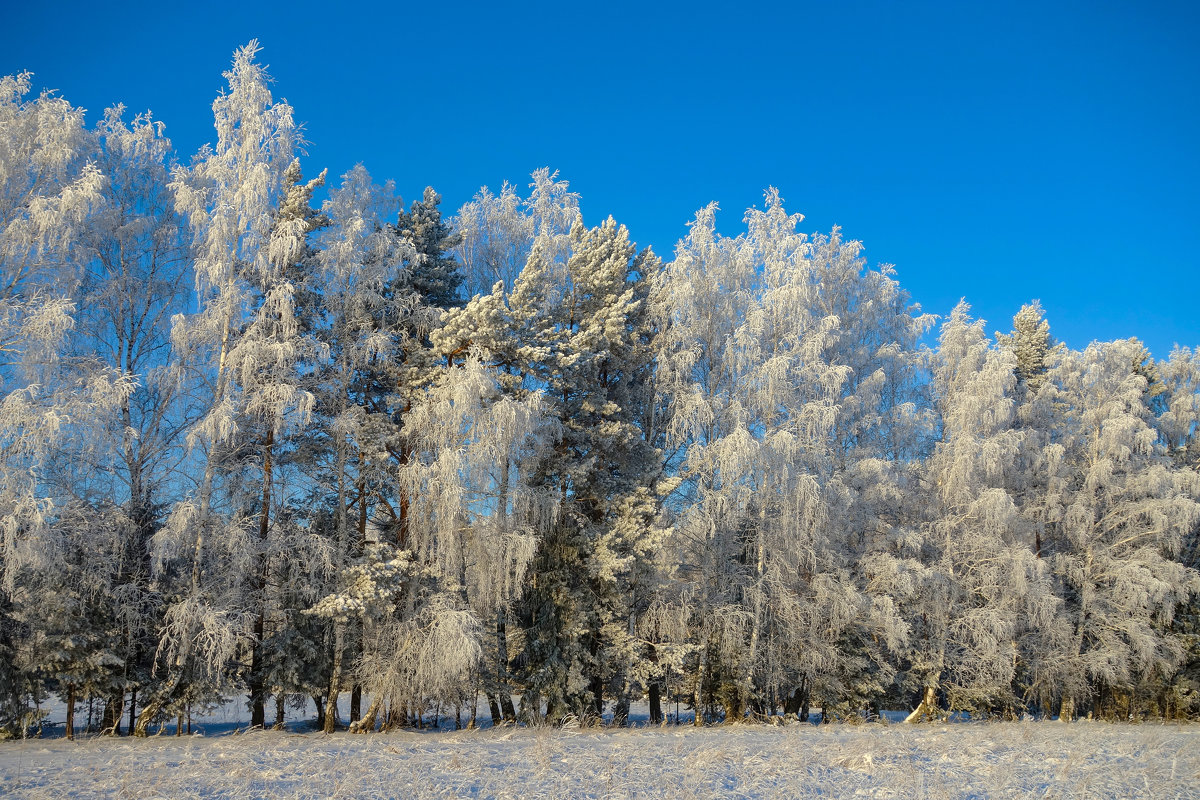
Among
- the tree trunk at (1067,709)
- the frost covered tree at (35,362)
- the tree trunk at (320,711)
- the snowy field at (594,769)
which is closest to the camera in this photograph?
the snowy field at (594,769)

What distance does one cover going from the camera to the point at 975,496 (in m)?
23.0

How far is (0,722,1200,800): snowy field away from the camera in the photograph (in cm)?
840

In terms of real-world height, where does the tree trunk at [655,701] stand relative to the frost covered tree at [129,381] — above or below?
below

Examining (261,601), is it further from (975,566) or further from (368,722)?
(975,566)

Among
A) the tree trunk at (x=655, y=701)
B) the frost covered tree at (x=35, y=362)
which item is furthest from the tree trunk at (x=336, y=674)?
the tree trunk at (x=655, y=701)

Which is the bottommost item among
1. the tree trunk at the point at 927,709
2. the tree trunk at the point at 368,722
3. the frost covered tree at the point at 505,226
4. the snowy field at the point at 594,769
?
the tree trunk at the point at 927,709

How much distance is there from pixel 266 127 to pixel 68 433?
27.0ft

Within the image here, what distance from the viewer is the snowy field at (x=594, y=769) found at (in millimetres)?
8398

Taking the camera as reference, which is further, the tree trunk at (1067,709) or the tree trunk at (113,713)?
the tree trunk at (1067,709)

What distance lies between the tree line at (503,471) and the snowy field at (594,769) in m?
3.30

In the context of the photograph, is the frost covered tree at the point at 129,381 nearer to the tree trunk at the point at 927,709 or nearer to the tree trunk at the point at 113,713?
the tree trunk at the point at 113,713

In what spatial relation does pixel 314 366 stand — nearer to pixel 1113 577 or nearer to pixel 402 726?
pixel 402 726

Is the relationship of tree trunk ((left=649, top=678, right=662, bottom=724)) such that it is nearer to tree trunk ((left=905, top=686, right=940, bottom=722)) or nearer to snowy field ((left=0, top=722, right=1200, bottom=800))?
snowy field ((left=0, top=722, right=1200, bottom=800))

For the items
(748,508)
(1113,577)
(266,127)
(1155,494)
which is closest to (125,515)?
(266,127)
